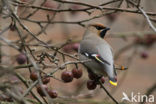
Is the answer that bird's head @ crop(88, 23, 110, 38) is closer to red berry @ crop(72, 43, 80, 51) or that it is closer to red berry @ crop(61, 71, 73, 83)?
red berry @ crop(72, 43, 80, 51)

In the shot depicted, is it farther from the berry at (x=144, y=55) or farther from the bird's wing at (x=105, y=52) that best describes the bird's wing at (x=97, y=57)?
the berry at (x=144, y=55)

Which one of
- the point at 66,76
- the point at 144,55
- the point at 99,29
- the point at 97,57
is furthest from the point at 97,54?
the point at 144,55

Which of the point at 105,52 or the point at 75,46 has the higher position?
the point at 105,52

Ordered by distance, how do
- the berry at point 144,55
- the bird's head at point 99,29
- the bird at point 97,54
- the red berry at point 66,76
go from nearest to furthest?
1. the red berry at point 66,76
2. the bird at point 97,54
3. the bird's head at point 99,29
4. the berry at point 144,55

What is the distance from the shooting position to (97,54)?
305 centimetres

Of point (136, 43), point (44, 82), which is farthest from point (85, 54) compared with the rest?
point (136, 43)

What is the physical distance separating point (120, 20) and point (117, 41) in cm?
49

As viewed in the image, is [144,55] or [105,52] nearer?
[105,52]

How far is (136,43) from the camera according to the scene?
4.89 m

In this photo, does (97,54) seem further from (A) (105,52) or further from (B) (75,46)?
(B) (75,46)

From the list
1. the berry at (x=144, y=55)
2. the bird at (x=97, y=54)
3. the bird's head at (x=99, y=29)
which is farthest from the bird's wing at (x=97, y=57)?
the berry at (x=144, y=55)

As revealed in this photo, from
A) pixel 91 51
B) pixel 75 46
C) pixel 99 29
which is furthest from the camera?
pixel 75 46

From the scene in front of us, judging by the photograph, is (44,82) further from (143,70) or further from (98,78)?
(143,70)

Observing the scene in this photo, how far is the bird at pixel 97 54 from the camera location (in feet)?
9.17
